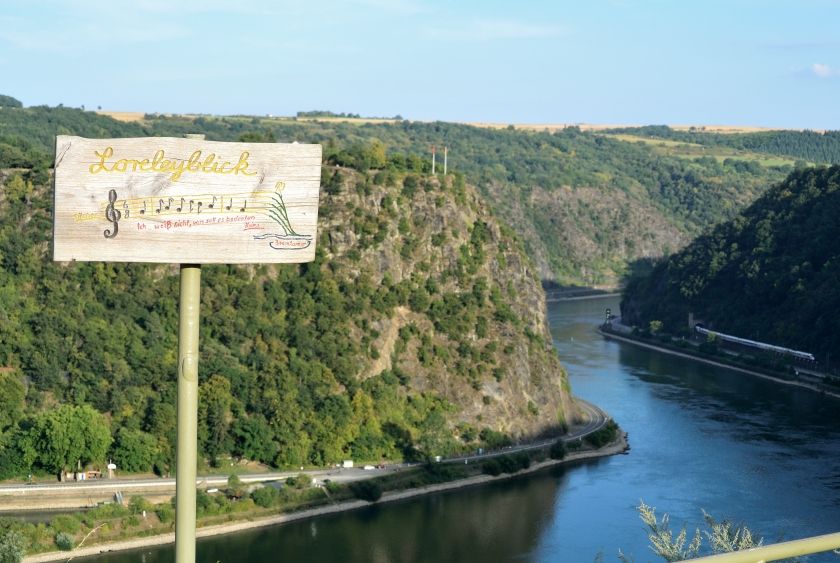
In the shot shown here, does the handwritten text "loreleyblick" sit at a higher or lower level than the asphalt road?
higher

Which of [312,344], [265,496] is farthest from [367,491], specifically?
[312,344]

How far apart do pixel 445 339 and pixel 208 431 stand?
30.2 ft

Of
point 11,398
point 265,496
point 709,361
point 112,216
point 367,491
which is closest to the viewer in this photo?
point 112,216

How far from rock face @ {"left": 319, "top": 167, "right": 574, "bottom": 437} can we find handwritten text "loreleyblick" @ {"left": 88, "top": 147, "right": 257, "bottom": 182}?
33755 millimetres

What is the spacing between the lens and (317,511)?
107 feet

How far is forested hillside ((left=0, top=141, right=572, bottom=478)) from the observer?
35.6 meters

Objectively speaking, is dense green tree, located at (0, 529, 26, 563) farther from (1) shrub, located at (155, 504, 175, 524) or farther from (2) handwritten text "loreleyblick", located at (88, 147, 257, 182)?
(2) handwritten text "loreleyblick", located at (88, 147, 257, 182)

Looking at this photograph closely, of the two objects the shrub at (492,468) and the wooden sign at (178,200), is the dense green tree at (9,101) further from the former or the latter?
Result: the wooden sign at (178,200)

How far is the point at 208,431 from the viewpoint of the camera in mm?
35375

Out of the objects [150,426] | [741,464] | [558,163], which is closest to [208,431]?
[150,426]

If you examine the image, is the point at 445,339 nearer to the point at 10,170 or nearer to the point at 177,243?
the point at 10,170

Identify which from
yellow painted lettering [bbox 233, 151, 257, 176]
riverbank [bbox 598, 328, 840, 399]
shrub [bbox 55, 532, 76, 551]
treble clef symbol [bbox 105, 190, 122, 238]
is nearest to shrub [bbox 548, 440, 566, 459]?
shrub [bbox 55, 532, 76, 551]

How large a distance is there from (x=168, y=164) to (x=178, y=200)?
17 centimetres

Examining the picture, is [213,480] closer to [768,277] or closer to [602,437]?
[602,437]
